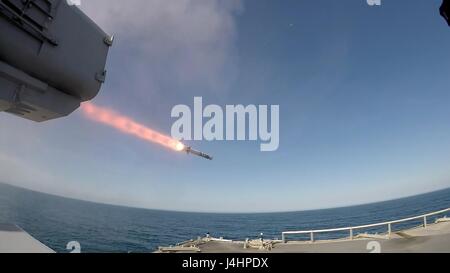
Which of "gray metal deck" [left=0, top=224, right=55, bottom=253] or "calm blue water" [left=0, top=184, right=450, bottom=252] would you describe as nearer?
"gray metal deck" [left=0, top=224, right=55, bottom=253]

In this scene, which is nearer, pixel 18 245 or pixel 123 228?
pixel 18 245

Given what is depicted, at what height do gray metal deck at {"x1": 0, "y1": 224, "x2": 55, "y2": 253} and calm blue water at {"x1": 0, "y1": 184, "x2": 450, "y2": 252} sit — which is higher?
gray metal deck at {"x1": 0, "y1": 224, "x2": 55, "y2": 253}

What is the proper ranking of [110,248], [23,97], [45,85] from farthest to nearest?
[110,248] → [45,85] → [23,97]

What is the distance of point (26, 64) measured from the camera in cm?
836

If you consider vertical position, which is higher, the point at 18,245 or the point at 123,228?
the point at 18,245

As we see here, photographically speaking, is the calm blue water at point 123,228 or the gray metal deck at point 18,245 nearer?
the gray metal deck at point 18,245

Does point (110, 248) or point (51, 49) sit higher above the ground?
point (51, 49)

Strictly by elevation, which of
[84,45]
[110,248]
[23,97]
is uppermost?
[84,45]

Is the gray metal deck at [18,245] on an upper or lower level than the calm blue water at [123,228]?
upper
